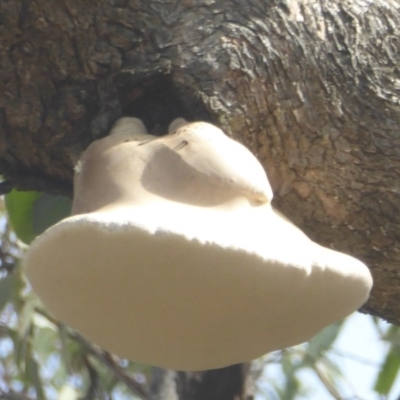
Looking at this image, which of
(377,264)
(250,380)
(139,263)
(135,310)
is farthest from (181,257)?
(250,380)

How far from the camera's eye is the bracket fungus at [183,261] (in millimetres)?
670

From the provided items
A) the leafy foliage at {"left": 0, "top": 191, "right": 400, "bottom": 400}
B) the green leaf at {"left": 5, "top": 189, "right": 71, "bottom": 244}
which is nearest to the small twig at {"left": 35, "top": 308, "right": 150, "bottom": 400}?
the leafy foliage at {"left": 0, "top": 191, "right": 400, "bottom": 400}

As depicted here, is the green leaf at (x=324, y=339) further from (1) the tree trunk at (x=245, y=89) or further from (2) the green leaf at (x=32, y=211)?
(1) the tree trunk at (x=245, y=89)

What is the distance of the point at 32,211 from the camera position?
58.0 inches

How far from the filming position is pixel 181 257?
0.67 m

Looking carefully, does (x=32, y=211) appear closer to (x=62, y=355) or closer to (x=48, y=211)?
(x=48, y=211)

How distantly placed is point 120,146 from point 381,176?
38 centimetres

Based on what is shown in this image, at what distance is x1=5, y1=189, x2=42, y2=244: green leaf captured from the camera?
148cm

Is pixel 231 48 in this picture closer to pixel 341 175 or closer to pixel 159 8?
pixel 159 8

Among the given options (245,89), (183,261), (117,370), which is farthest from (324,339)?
(183,261)

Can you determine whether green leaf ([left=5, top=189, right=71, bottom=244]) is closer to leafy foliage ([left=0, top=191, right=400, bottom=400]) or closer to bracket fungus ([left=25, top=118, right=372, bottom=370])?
leafy foliage ([left=0, top=191, right=400, bottom=400])

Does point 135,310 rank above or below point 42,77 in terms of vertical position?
below

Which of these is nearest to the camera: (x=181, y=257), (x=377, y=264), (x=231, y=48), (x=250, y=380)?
(x=181, y=257)

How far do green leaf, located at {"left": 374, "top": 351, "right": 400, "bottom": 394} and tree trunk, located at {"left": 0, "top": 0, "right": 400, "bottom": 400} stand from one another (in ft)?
3.50
